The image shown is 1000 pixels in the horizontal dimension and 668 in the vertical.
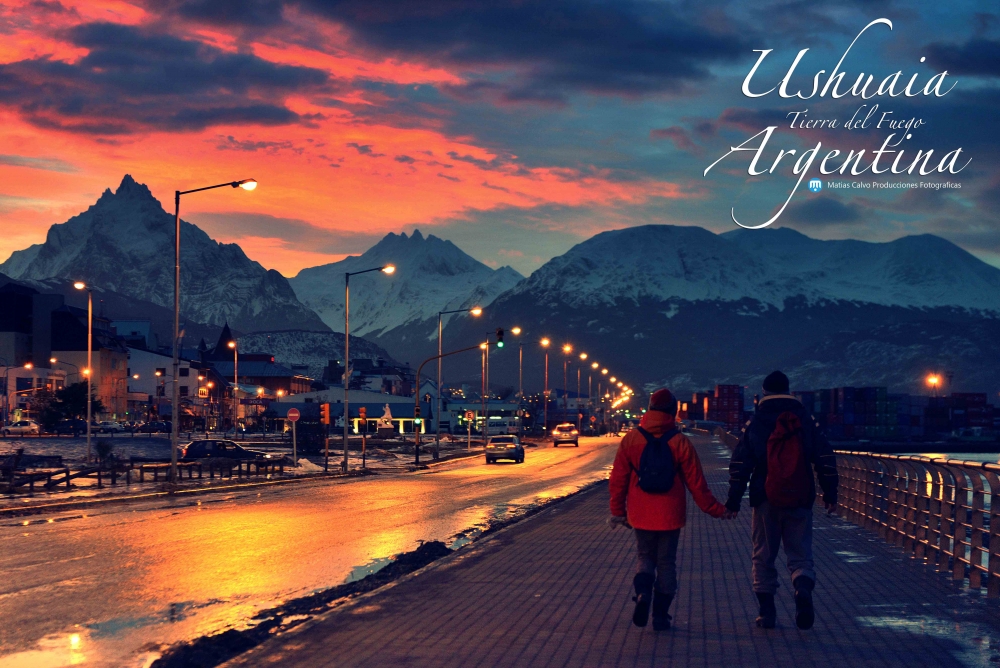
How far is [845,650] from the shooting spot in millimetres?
8391

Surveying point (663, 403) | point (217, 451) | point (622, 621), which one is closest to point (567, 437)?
point (217, 451)

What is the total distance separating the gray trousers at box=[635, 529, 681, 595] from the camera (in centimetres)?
925

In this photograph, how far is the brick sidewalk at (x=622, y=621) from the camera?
8.20 m

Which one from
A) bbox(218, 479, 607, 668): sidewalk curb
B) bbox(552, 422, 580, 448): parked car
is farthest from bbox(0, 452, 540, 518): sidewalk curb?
bbox(552, 422, 580, 448): parked car

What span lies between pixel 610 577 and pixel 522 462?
4929 centimetres

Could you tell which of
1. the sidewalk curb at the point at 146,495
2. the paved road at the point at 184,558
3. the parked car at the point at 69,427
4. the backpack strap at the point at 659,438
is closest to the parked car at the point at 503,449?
the sidewalk curb at the point at 146,495

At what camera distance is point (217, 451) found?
54656mm

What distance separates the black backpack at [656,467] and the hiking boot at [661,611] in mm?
883

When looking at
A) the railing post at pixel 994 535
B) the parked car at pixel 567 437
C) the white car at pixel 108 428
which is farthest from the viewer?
the white car at pixel 108 428

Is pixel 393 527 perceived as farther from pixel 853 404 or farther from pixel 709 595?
pixel 853 404

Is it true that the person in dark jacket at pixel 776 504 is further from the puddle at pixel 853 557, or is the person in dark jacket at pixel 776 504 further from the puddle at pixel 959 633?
the puddle at pixel 853 557

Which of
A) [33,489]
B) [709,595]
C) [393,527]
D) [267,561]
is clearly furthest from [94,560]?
[33,489]

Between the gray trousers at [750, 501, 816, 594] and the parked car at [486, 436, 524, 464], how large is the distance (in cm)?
5091

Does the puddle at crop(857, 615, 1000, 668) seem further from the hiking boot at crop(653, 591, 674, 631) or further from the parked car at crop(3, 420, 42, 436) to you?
the parked car at crop(3, 420, 42, 436)
